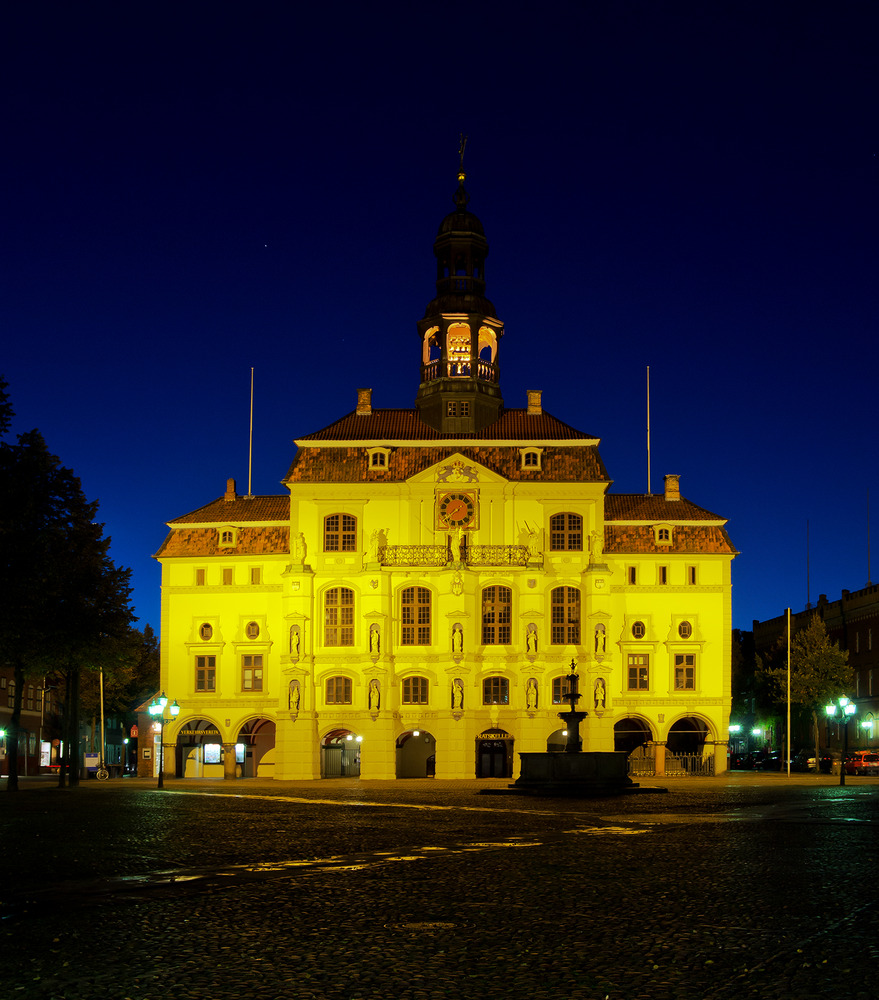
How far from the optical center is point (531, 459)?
2680 inches

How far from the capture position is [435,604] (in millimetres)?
66750

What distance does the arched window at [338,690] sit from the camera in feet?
219

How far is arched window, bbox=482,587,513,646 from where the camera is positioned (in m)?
66.8

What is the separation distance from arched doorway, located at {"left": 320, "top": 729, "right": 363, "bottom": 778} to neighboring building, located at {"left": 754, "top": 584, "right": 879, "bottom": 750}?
111 feet

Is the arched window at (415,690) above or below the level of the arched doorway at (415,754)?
above

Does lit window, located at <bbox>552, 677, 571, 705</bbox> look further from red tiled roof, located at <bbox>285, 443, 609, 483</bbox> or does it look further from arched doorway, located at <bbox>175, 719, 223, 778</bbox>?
arched doorway, located at <bbox>175, 719, 223, 778</bbox>

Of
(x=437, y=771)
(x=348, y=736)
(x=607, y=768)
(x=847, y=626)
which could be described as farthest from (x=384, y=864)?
(x=847, y=626)

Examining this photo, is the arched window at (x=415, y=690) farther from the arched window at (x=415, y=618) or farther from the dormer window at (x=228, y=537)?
the dormer window at (x=228, y=537)

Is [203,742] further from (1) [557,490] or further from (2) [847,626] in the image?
(2) [847,626]

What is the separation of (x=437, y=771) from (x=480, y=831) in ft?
144

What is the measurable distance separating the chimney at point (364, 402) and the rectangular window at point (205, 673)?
52.4 feet

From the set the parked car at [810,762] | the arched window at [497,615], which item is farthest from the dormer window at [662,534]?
the parked car at [810,762]

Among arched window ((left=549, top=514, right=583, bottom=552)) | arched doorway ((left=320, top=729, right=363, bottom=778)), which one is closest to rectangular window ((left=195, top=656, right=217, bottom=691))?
arched doorway ((left=320, top=729, right=363, bottom=778))

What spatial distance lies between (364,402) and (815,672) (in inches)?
1368
